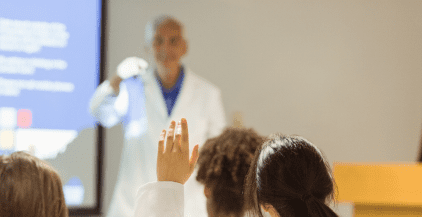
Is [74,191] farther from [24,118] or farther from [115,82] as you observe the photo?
[115,82]

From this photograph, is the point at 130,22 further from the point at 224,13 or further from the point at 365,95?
the point at 365,95

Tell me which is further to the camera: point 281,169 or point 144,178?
point 144,178

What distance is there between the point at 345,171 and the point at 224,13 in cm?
127

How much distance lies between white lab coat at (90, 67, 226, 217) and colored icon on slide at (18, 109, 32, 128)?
0.46 m

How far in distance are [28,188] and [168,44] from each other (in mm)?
1131

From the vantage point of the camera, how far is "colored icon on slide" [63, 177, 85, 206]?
6.16 ft

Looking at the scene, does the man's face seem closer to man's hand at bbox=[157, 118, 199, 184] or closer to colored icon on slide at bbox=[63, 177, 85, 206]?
colored icon on slide at bbox=[63, 177, 85, 206]

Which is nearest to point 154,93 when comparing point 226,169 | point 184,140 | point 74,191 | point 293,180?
point 74,191

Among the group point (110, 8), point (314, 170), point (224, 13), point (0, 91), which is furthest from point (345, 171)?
point (0, 91)

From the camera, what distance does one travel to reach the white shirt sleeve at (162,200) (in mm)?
645

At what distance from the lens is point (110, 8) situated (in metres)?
1.97

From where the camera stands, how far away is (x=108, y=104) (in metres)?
1.60

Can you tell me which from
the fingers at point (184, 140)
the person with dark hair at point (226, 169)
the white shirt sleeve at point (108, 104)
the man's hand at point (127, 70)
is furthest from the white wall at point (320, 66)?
the fingers at point (184, 140)

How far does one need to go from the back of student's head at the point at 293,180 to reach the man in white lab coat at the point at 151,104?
0.99m
